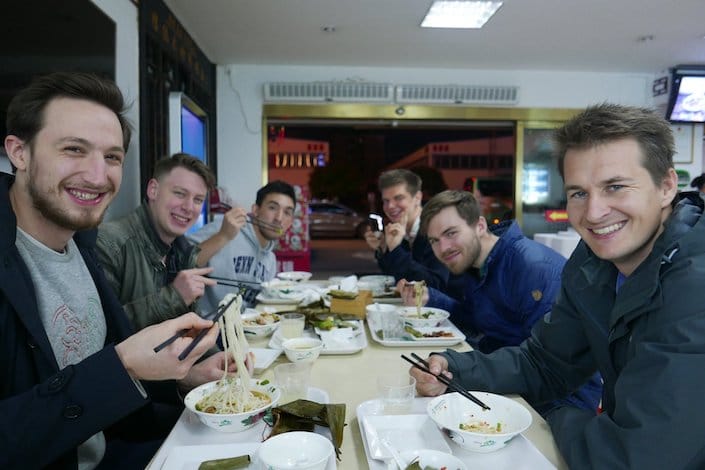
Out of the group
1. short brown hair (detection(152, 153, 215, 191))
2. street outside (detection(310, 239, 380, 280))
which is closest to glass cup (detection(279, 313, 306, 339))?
short brown hair (detection(152, 153, 215, 191))

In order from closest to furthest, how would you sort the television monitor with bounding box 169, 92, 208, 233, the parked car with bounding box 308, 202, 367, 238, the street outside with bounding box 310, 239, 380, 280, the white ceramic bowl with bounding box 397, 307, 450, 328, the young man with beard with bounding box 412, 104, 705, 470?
the young man with beard with bounding box 412, 104, 705, 470 → the white ceramic bowl with bounding box 397, 307, 450, 328 → the television monitor with bounding box 169, 92, 208, 233 → the street outside with bounding box 310, 239, 380, 280 → the parked car with bounding box 308, 202, 367, 238

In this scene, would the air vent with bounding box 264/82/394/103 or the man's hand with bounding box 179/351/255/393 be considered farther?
the air vent with bounding box 264/82/394/103

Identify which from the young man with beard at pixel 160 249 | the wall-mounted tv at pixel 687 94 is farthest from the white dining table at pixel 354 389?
the wall-mounted tv at pixel 687 94

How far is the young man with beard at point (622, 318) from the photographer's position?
0.93 metres

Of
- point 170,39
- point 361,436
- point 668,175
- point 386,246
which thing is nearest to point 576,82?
point 386,246

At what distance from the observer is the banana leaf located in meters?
1.22

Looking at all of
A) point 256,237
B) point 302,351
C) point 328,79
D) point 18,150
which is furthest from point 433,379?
point 328,79

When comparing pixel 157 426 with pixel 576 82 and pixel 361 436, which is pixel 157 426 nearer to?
pixel 361 436

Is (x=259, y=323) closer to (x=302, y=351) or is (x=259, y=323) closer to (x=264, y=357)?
(x=264, y=357)

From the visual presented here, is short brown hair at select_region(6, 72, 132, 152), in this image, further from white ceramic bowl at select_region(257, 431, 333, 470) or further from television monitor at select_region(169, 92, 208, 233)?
television monitor at select_region(169, 92, 208, 233)

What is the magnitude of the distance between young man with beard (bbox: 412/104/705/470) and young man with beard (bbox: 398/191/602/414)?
1.59ft

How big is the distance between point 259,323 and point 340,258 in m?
7.13

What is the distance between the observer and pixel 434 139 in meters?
14.4

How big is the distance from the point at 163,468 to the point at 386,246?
8.72 ft
